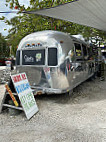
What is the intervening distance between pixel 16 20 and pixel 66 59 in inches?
236

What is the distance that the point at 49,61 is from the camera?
4.64 m

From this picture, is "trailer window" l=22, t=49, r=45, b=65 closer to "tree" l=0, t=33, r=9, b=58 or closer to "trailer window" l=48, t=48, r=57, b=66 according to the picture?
"trailer window" l=48, t=48, r=57, b=66

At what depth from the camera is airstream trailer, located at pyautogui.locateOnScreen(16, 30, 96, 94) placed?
451 centimetres

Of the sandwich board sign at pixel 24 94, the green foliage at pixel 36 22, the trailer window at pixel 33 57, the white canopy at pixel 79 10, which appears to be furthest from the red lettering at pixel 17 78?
the green foliage at pixel 36 22

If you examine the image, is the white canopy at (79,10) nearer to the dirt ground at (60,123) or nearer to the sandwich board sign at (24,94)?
the sandwich board sign at (24,94)

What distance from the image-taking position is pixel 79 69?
5.58 meters

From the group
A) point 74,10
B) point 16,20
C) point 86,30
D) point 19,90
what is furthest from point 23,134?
point 86,30

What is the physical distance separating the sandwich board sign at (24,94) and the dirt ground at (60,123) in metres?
0.19

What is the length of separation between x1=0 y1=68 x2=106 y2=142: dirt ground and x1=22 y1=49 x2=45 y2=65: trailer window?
59.7 inches

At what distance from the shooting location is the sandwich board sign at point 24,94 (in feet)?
12.0

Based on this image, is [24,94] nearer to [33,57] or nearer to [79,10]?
[33,57]

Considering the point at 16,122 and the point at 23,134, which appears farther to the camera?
the point at 16,122

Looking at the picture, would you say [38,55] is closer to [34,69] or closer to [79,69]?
[34,69]

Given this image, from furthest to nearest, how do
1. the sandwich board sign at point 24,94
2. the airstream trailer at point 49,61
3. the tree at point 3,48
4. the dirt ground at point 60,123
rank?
1. the tree at point 3,48
2. the airstream trailer at point 49,61
3. the sandwich board sign at point 24,94
4. the dirt ground at point 60,123
